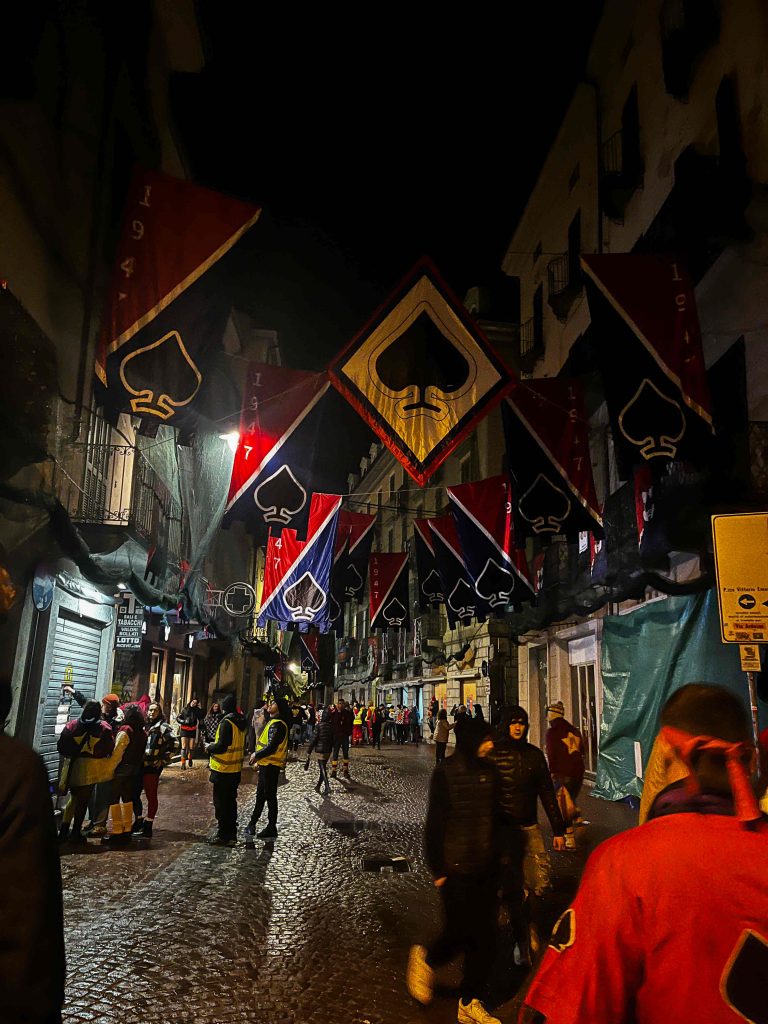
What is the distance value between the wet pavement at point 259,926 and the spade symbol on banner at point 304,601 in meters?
5.66

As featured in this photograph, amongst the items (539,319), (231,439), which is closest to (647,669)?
(231,439)

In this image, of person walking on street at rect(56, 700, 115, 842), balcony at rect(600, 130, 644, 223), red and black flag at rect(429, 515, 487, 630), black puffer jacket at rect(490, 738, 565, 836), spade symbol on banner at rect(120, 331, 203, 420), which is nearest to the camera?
black puffer jacket at rect(490, 738, 565, 836)

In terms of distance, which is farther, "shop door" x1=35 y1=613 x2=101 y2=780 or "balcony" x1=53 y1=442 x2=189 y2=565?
"balcony" x1=53 y1=442 x2=189 y2=565

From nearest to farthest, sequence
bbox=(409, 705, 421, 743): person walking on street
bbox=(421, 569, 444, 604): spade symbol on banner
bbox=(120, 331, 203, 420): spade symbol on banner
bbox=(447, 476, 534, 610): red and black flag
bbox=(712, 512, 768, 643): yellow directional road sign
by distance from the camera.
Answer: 1. bbox=(712, 512, 768, 643): yellow directional road sign
2. bbox=(120, 331, 203, 420): spade symbol on banner
3. bbox=(447, 476, 534, 610): red and black flag
4. bbox=(421, 569, 444, 604): spade symbol on banner
5. bbox=(409, 705, 421, 743): person walking on street

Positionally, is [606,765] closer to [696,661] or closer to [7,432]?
[696,661]

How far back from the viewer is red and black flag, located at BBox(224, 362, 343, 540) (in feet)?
32.2

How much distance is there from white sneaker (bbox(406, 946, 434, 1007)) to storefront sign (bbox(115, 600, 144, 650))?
11.8 meters

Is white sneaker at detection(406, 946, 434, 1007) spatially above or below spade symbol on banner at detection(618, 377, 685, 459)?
below

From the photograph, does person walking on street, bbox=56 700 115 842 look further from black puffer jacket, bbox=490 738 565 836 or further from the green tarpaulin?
the green tarpaulin

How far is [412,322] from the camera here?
8766mm

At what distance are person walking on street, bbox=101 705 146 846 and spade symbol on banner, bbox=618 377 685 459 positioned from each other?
7.70 meters

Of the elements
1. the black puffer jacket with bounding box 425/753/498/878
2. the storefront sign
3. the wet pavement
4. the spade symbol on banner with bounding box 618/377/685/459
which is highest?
the spade symbol on banner with bounding box 618/377/685/459

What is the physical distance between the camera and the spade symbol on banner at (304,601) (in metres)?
16.5

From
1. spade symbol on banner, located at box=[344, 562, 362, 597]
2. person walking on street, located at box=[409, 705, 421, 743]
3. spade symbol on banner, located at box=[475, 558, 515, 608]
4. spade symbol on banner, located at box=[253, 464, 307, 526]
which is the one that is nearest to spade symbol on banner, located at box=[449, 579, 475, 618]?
spade symbol on banner, located at box=[475, 558, 515, 608]
